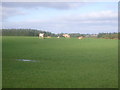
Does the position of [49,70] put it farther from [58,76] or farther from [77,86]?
[77,86]

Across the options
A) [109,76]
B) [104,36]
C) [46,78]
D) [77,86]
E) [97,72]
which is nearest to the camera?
[77,86]

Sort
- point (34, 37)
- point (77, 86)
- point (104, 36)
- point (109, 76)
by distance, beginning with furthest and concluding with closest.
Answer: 1. point (104, 36)
2. point (34, 37)
3. point (109, 76)
4. point (77, 86)

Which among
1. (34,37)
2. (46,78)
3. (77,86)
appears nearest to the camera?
(77,86)

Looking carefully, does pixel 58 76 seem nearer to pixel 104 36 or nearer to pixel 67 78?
pixel 67 78

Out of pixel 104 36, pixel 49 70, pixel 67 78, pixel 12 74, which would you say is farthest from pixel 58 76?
pixel 104 36

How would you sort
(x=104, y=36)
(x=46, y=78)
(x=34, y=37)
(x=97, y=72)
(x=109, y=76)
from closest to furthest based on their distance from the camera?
(x=46, y=78) → (x=109, y=76) → (x=97, y=72) → (x=34, y=37) → (x=104, y=36)

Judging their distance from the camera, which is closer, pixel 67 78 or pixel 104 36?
pixel 67 78

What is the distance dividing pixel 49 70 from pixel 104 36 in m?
40.3

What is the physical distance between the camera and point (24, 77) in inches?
286

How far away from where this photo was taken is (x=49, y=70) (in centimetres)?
856

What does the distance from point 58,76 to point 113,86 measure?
78.7 inches

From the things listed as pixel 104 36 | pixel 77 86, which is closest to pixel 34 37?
pixel 104 36

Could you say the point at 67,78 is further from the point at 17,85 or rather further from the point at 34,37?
the point at 34,37

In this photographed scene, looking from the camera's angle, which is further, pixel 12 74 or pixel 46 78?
pixel 12 74
